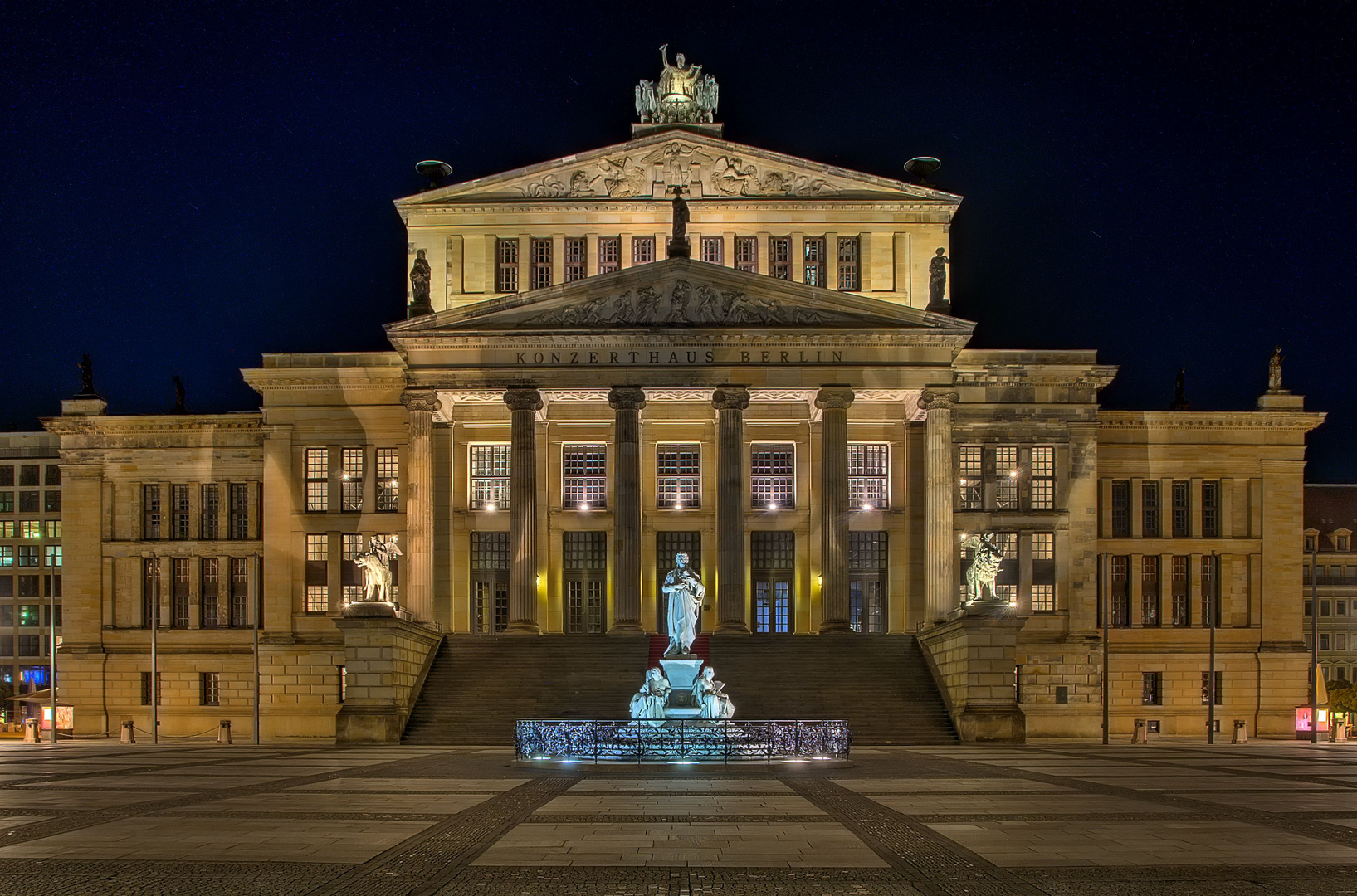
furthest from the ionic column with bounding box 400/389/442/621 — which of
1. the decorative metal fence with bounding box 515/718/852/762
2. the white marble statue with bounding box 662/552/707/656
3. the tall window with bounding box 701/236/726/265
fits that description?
the decorative metal fence with bounding box 515/718/852/762

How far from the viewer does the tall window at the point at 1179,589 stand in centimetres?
6200

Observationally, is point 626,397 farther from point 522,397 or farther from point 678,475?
point 678,475

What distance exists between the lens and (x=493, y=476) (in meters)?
60.4

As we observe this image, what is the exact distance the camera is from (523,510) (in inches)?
2112

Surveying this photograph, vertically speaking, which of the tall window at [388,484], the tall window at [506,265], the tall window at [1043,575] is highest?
the tall window at [506,265]

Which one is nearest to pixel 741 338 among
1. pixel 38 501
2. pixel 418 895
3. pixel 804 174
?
pixel 804 174

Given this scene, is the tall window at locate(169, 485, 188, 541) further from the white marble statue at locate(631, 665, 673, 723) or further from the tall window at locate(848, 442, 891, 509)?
the white marble statue at locate(631, 665, 673, 723)

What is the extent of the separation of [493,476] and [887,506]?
56.5 feet

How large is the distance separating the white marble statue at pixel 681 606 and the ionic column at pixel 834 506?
14732 mm

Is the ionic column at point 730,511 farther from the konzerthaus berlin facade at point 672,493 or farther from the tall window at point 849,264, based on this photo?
the tall window at point 849,264

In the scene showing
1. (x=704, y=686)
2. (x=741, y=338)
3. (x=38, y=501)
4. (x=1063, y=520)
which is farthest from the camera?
(x=38, y=501)

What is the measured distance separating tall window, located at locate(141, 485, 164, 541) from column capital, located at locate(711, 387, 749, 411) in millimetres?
27325

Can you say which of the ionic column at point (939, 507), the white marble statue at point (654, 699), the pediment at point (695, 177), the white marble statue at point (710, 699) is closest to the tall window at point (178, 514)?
the pediment at point (695, 177)

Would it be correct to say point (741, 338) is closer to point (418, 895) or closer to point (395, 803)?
point (395, 803)
